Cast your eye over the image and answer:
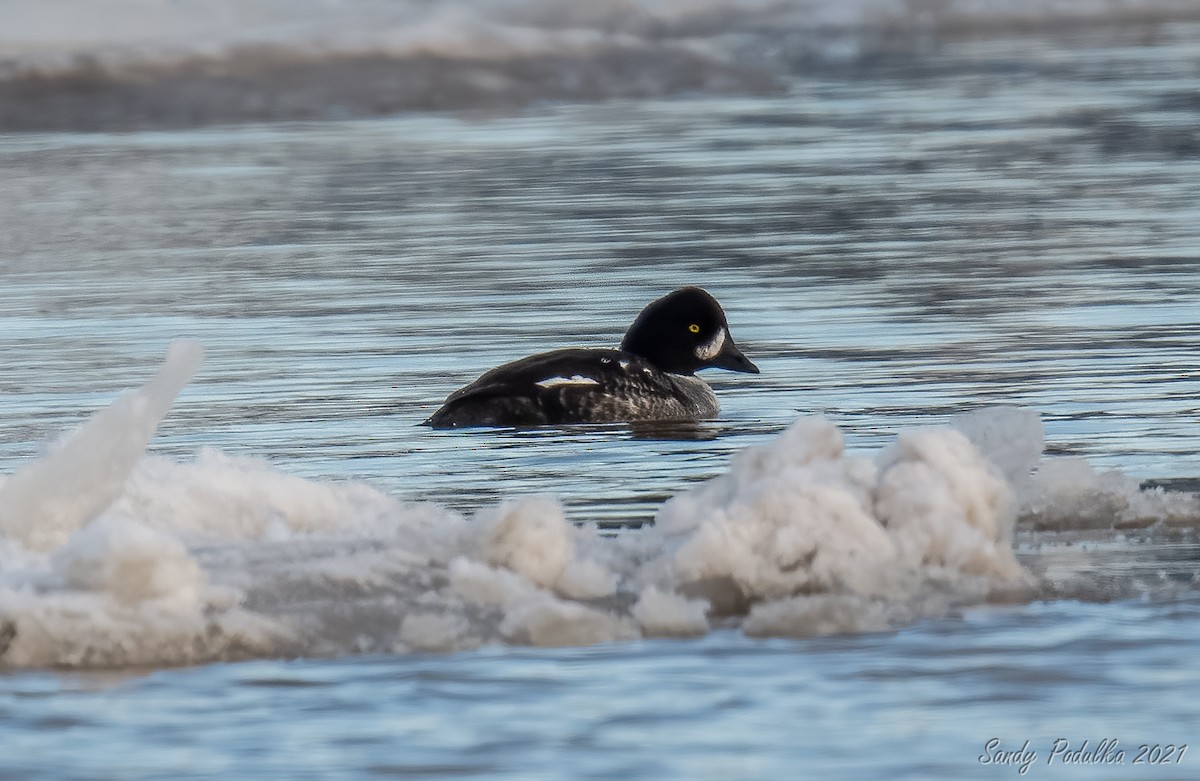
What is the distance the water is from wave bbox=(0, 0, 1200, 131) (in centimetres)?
367

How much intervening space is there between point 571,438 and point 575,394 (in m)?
0.39

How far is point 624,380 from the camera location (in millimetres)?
11742

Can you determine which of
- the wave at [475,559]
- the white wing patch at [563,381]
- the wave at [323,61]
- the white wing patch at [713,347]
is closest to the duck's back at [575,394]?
the white wing patch at [563,381]

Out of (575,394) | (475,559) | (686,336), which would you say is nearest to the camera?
(475,559)

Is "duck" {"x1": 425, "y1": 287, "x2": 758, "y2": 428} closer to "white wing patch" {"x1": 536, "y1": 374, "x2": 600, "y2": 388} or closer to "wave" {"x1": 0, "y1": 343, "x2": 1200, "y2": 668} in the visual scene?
"white wing patch" {"x1": 536, "y1": 374, "x2": 600, "y2": 388}

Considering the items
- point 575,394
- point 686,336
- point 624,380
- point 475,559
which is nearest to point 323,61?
point 686,336

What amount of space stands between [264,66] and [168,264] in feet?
47.9

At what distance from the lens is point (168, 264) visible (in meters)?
18.1

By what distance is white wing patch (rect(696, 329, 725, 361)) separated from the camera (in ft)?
40.9

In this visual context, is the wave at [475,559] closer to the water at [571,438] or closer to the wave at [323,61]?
the water at [571,438]

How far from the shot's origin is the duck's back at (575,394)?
36.7 ft

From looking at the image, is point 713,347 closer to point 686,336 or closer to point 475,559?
point 686,336

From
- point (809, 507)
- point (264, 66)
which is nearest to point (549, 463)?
point (809, 507)

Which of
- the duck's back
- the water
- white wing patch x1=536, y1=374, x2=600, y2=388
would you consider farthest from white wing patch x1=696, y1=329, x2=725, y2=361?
white wing patch x1=536, y1=374, x2=600, y2=388
